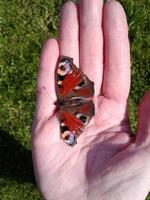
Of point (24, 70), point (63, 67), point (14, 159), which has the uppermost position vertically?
point (63, 67)

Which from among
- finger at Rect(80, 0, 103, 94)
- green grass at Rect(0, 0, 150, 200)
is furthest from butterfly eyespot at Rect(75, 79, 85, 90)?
green grass at Rect(0, 0, 150, 200)

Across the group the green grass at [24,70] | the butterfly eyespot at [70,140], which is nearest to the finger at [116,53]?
the butterfly eyespot at [70,140]

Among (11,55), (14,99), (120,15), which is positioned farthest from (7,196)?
(120,15)

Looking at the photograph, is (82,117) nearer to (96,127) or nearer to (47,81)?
(96,127)

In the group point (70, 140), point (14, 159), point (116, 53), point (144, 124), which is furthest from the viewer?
point (14, 159)

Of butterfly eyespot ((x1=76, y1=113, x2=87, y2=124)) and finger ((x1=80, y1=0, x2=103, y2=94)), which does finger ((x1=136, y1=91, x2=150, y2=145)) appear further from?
finger ((x1=80, y1=0, x2=103, y2=94))

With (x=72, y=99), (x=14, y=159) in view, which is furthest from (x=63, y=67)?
(x=14, y=159)
